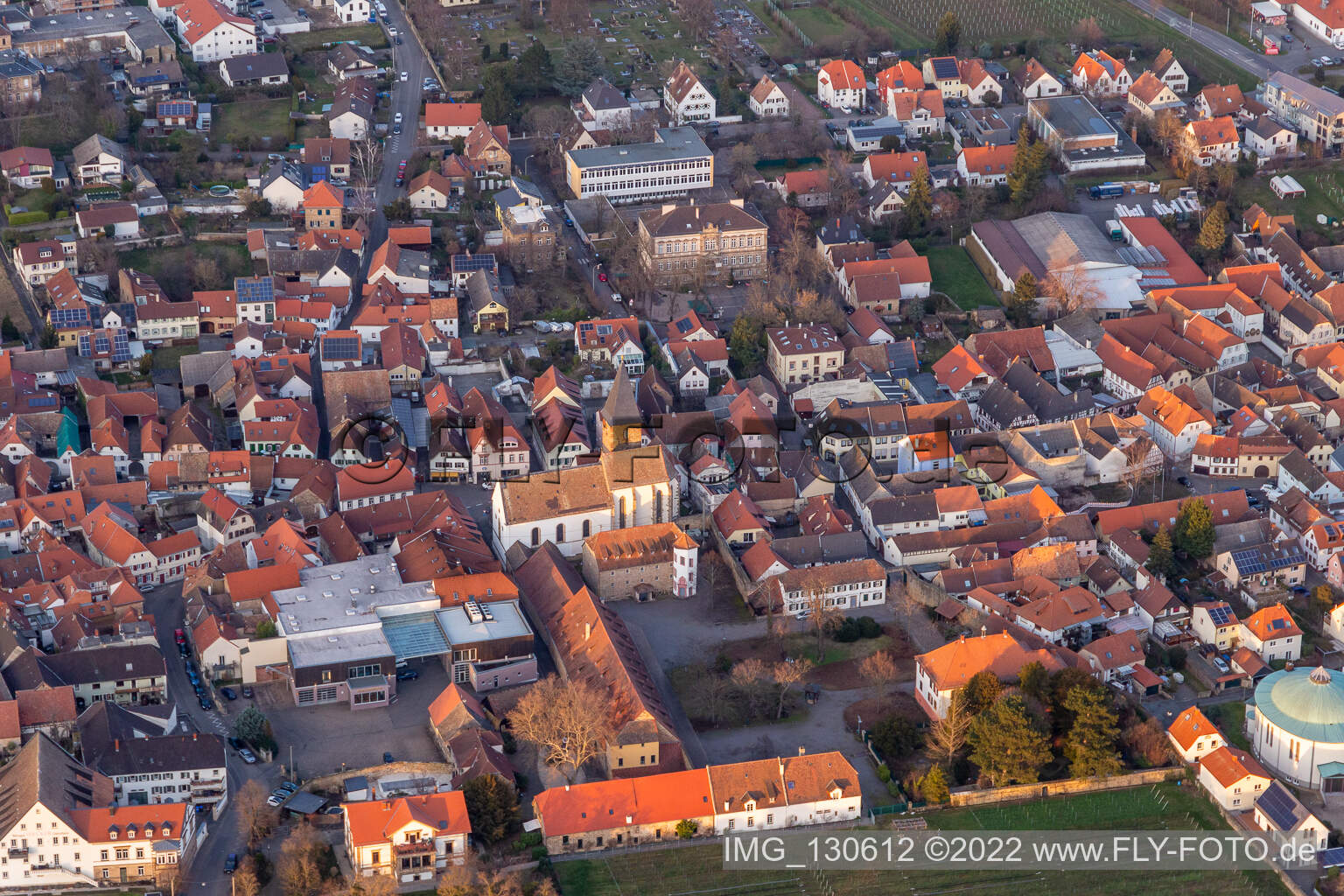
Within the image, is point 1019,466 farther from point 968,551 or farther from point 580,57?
point 580,57

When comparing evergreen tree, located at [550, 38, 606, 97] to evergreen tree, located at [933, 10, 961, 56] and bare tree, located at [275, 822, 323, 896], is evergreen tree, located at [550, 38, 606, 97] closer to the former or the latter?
→ evergreen tree, located at [933, 10, 961, 56]

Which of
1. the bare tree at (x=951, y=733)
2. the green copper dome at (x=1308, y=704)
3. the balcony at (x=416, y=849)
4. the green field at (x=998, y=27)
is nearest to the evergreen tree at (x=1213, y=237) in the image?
the green field at (x=998, y=27)

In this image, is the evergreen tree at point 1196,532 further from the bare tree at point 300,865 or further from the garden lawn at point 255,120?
the garden lawn at point 255,120

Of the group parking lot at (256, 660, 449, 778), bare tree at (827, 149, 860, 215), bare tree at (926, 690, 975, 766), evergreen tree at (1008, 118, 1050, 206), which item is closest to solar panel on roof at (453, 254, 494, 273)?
bare tree at (827, 149, 860, 215)

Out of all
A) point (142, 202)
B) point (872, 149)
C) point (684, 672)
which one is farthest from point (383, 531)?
point (872, 149)

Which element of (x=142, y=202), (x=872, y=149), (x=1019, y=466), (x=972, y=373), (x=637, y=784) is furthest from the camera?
(x=872, y=149)

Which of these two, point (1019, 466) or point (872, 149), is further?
point (872, 149)
